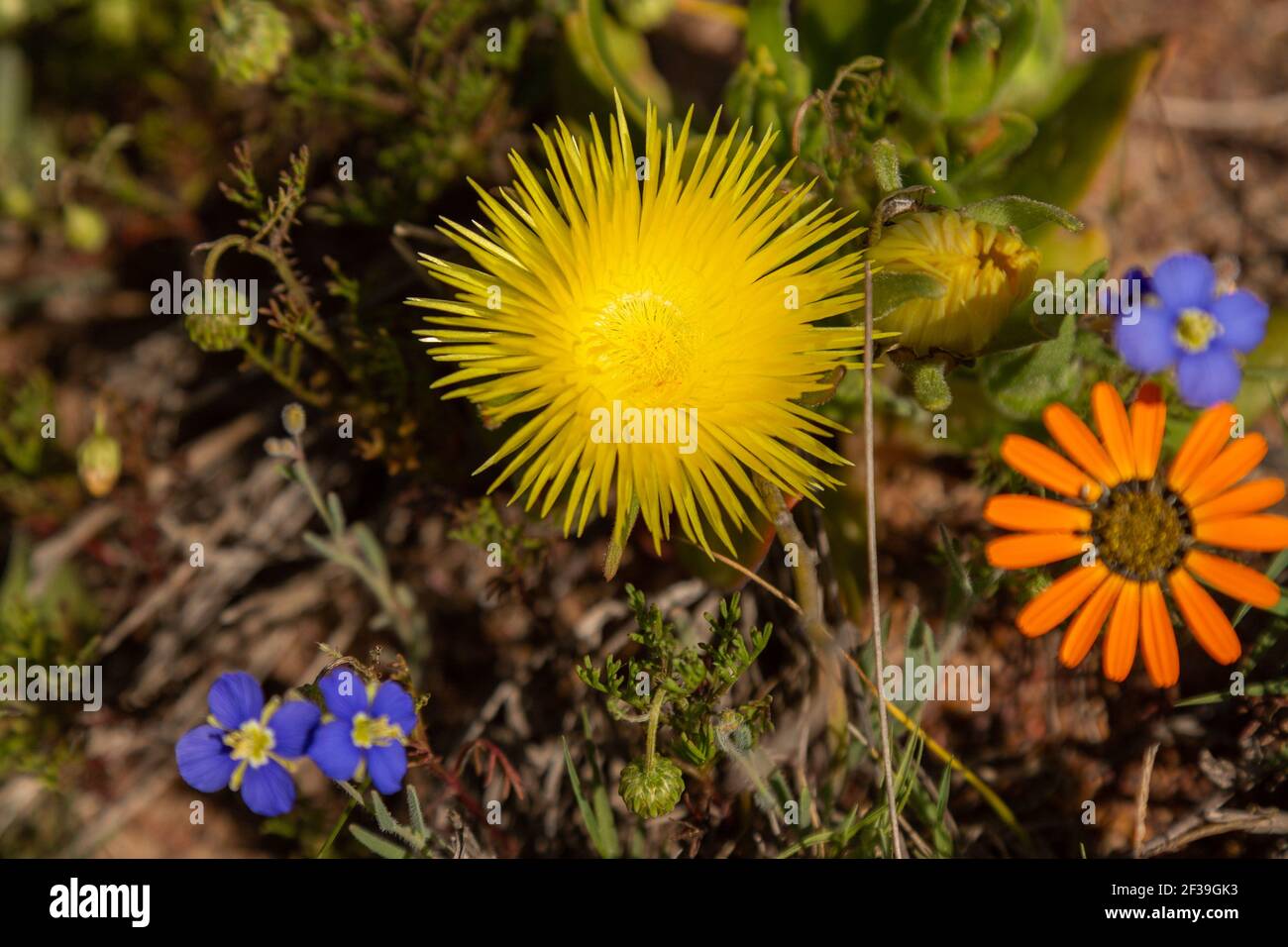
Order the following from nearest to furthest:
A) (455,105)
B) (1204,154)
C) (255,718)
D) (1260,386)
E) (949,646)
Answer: (255,718)
(949,646)
(1260,386)
(455,105)
(1204,154)

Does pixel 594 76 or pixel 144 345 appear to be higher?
pixel 594 76

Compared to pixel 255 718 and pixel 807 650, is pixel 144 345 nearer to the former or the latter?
pixel 255 718

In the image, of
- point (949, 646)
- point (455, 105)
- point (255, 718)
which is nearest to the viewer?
point (255, 718)

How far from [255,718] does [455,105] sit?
153 cm

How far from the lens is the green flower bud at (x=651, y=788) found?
1.69 m

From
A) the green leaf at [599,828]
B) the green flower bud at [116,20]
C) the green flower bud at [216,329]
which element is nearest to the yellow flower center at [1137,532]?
the green leaf at [599,828]

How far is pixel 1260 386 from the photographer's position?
2.28 meters

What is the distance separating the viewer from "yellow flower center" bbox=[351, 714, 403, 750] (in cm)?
172

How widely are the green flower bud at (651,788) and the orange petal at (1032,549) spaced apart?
2.16ft

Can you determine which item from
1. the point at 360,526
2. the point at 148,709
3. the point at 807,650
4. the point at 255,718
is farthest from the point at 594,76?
the point at 148,709

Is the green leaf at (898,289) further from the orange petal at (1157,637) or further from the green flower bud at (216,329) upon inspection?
the green flower bud at (216,329)

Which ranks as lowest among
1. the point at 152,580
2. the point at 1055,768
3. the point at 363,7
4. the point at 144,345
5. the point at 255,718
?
the point at 1055,768

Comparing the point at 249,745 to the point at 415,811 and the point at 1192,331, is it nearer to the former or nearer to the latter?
the point at 415,811

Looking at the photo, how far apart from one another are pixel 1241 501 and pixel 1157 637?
0.96 feet
